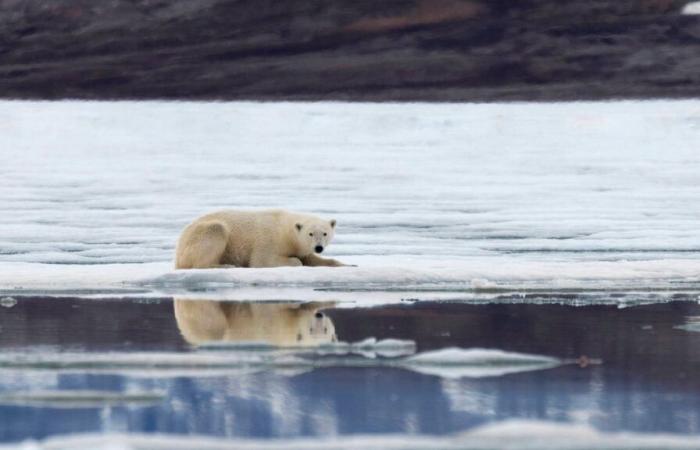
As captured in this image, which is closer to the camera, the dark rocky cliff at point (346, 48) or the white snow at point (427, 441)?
the white snow at point (427, 441)

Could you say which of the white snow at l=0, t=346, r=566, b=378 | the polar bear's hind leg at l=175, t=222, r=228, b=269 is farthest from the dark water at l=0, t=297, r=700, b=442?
the polar bear's hind leg at l=175, t=222, r=228, b=269

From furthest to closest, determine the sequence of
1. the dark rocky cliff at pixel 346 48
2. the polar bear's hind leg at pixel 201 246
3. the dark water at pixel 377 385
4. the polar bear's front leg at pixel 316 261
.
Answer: the dark rocky cliff at pixel 346 48
the polar bear's front leg at pixel 316 261
the polar bear's hind leg at pixel 201 246
the dark water at pixel 377 385

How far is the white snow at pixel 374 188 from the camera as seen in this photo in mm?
10656

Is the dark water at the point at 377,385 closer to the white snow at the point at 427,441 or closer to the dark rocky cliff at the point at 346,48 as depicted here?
the white snow at the point at 427,441

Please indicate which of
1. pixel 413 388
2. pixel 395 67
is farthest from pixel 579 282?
pixel 395 67

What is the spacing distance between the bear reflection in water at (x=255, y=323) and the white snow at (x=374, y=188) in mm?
1223

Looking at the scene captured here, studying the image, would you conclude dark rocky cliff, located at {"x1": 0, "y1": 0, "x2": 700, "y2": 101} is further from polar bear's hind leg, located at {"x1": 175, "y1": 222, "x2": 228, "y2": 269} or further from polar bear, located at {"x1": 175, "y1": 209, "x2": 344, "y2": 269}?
polar bear's hind leg, located at {"x1": 175, "y1": 222, "x2": 228, "y2": 269}

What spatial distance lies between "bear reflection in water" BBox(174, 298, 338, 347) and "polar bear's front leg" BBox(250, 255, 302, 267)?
166 cm

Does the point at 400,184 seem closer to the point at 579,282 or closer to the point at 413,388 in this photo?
the point at 579,282

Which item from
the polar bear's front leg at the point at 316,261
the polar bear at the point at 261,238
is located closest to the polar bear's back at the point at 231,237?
the polar bear at the point at 261,238

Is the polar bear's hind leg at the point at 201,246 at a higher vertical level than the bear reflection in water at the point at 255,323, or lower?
higher

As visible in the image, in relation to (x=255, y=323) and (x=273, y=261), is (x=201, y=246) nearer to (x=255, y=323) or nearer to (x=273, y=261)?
(x=273, y=261)

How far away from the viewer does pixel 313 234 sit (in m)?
10.6

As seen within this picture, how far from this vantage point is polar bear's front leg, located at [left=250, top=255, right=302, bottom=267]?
10753mm
